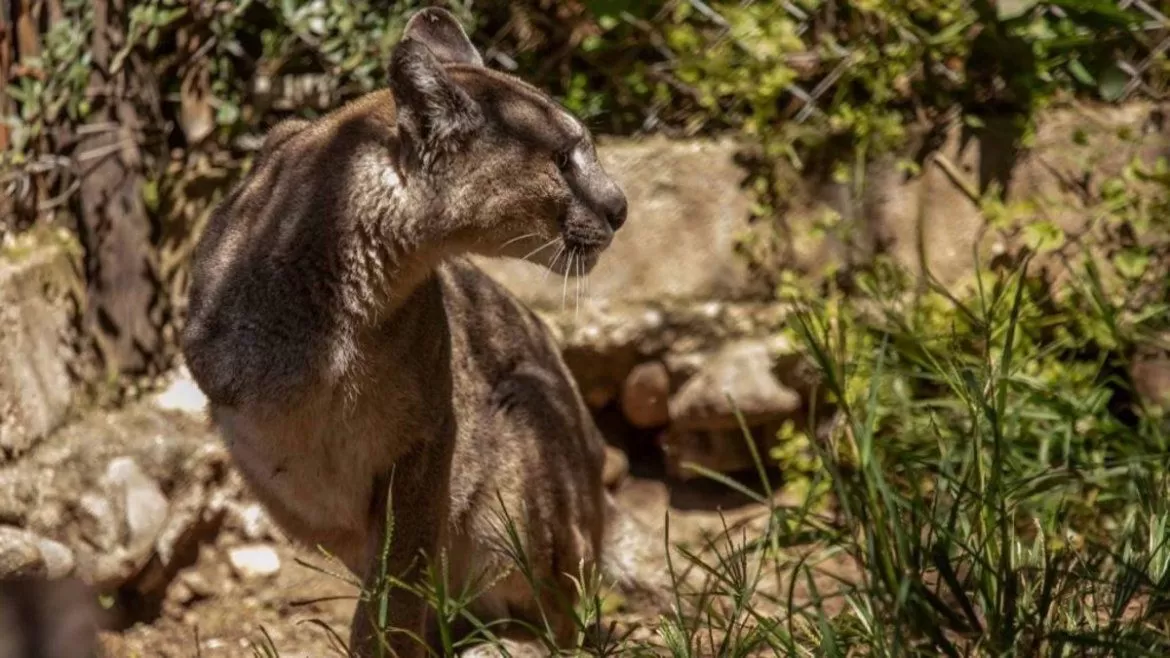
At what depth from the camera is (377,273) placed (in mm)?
4617

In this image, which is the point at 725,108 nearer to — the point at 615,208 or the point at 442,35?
the point at 442,35

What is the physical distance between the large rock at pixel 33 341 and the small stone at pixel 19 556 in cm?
48

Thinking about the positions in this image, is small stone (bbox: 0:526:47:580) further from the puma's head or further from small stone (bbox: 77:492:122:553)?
the puma's head

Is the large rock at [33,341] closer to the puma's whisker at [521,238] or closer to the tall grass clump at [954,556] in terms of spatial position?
the tall grass clump at [954,556]

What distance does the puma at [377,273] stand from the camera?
15.0 feet

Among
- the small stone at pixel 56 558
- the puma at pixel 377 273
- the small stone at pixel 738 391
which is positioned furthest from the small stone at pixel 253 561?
the small stone at pixel 738 391

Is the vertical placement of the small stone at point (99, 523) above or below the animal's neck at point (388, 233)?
below

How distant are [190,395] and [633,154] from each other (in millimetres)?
2269

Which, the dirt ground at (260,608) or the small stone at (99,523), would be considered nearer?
the dirt ground at (260,608)

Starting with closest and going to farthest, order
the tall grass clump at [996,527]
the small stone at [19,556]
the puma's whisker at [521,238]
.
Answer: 1. the tall grass clump at [996,527]
2. the puma's whisker at [521,238]
3. the small stone at [19,556]

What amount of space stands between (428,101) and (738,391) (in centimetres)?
310

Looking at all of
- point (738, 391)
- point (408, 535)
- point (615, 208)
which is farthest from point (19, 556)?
point (738, 391)

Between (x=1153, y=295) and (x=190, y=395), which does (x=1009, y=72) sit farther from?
(x=190, y=395)

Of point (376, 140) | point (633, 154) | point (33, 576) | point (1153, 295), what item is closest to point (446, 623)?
point (376, 140)
